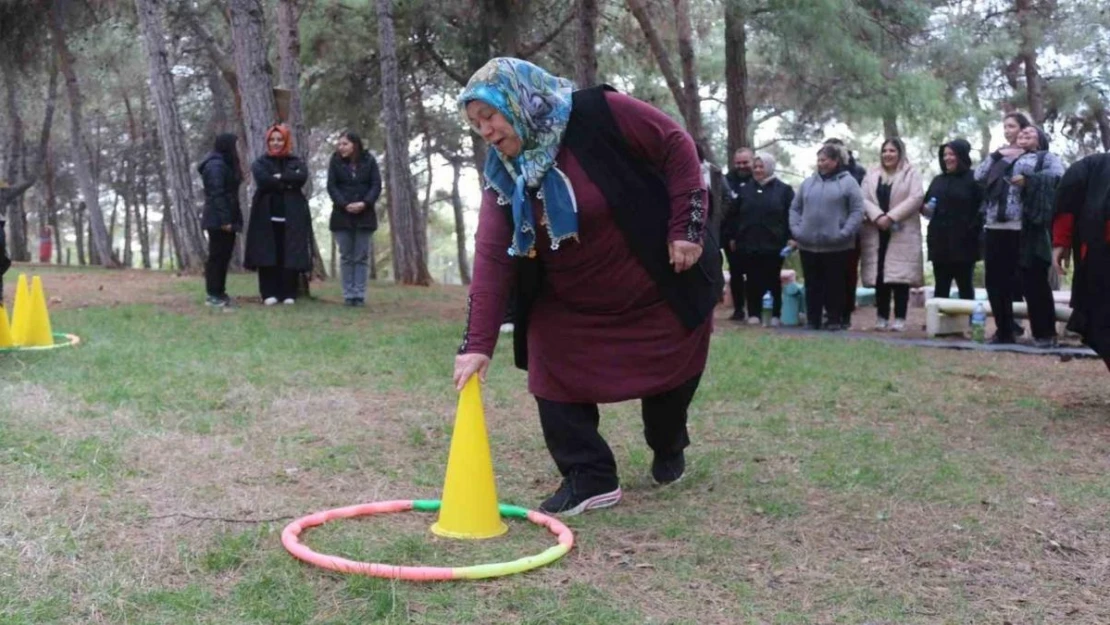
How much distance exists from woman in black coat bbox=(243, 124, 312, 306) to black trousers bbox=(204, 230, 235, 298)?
0.89 ft

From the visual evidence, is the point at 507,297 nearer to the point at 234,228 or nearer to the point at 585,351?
the point at 585,351

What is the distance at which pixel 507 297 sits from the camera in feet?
14.8

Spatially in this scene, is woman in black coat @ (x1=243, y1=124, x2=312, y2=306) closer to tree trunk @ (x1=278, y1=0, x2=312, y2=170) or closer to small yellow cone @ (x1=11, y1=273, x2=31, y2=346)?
tree trunk @ (x1=278, y1=0, x2=312, y2=170)

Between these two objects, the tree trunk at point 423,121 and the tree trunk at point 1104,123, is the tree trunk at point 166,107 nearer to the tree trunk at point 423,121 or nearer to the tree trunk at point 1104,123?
the tree trunk at point 423,121

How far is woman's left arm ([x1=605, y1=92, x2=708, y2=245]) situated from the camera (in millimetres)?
4473

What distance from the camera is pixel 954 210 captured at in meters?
10.9

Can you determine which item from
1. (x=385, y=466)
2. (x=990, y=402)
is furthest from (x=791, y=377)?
(x=385, y=466)

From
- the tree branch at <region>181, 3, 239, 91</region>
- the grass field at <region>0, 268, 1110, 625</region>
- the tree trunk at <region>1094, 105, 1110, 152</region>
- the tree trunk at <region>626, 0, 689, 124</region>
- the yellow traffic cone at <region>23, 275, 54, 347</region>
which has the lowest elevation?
the grass field at <region>0, 268, 1110, 625</region>

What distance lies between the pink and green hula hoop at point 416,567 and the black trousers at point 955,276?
784cm

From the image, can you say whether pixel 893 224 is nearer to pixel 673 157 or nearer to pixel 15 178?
pixel 673 157

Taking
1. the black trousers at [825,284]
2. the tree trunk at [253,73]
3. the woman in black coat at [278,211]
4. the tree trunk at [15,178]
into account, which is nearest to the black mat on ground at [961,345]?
the black trousers at [825,284]

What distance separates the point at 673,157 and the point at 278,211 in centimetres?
858

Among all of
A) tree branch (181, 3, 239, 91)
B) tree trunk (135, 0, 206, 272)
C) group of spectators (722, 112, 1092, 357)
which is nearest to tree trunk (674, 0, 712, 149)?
group of spectators (722, 112, 1092, 357)

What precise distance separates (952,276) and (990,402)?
4382mm
